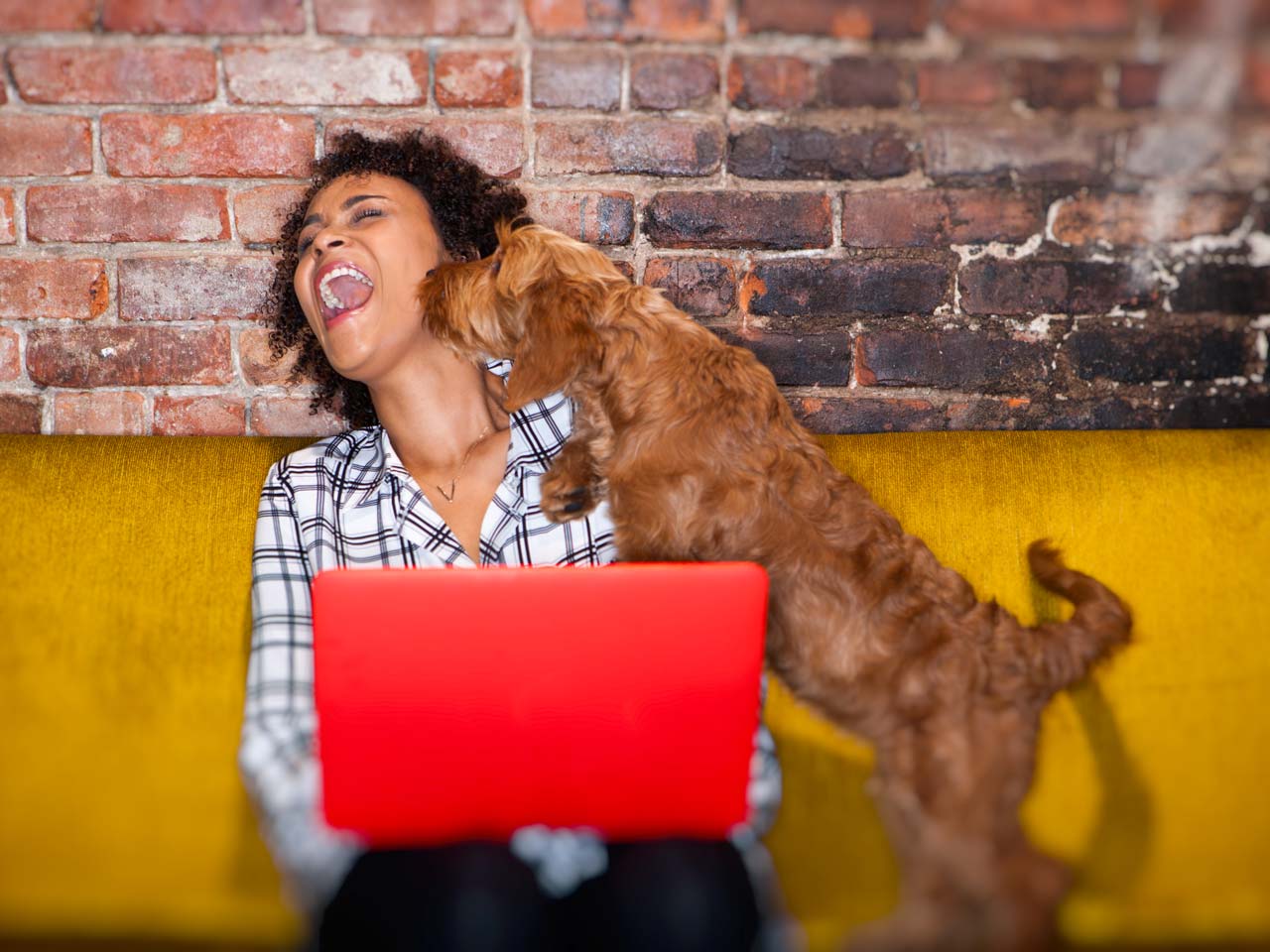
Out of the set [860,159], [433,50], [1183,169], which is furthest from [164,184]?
[1183,169]

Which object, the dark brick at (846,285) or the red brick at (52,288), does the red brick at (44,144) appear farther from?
the dark brick at (846,285)

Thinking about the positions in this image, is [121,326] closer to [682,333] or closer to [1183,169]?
[682,333]

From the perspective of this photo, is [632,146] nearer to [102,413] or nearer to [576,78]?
[576,78]

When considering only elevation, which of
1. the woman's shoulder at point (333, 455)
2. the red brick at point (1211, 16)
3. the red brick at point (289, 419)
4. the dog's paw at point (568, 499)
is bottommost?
the dog's paw at point (568, 499)

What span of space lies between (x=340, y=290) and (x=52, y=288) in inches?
27.8

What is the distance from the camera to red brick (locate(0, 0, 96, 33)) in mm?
1988

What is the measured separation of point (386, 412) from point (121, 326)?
67 centimetres

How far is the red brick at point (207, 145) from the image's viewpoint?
2031 mm

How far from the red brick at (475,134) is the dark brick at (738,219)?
311mm

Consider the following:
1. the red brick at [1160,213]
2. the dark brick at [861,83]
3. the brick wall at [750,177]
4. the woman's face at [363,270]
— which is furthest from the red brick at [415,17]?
the red brick at [1160,213]

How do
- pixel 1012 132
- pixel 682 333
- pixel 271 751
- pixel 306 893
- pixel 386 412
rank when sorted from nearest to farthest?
pixel 306 893 → pixel 271 751 → pixel 682 333 → pixel 386 412 → pixel 1012 132

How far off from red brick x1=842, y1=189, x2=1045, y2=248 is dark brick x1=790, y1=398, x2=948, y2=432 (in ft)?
1.12

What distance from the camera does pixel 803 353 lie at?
2152mm

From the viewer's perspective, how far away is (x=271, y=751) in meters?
1.38
